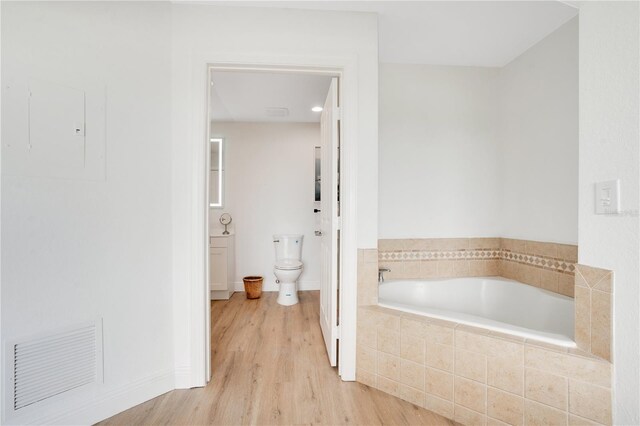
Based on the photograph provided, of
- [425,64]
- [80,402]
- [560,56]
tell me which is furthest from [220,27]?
[560,56]

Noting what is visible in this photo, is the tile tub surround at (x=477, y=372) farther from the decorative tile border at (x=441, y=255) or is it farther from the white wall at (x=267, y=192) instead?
the white wall at (x=267, y=192)

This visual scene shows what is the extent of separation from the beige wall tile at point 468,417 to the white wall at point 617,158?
50cm

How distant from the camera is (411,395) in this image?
1.61 m

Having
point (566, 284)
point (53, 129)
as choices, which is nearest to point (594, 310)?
point (566, 284)

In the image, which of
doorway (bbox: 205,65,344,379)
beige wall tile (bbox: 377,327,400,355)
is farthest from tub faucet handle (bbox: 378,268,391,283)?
doorway (bbox: 205,65,344,379)

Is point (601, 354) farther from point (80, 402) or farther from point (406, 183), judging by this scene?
point (80, 402)

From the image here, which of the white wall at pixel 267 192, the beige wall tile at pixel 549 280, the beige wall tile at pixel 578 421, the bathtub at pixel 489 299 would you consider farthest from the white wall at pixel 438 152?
the white wall at pixel 267 192

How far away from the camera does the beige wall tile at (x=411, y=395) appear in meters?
1.58

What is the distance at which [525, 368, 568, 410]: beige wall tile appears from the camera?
124cm

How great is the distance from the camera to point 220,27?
174cm

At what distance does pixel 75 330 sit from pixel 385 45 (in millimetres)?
2618

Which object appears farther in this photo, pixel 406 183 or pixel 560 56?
pixel 406 183

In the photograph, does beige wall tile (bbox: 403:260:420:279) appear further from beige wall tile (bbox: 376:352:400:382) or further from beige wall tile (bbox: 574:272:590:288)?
beige wall tile (bbox: 574:272:590:288)

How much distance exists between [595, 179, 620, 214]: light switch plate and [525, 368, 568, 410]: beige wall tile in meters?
0.72
